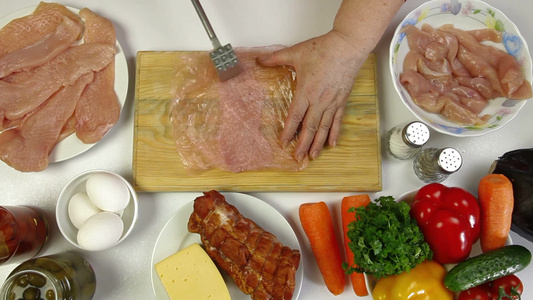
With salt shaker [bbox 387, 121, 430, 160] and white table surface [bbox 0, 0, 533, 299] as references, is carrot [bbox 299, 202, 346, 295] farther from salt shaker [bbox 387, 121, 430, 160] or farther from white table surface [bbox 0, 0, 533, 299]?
salt shaker [bbox 387, 121, 430, 160]

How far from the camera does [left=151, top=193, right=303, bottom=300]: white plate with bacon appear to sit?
124 cm

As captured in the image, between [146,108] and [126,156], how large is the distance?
0.17 m

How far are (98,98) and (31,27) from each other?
0.34 m

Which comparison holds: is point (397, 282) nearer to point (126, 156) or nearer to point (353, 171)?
point (353, 171)

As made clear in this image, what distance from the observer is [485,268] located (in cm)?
102

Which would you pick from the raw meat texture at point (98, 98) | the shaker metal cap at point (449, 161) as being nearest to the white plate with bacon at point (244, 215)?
the raw meat texture at point (98, 98)

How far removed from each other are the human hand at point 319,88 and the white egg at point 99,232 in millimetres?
565

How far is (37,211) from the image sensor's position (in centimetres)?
129

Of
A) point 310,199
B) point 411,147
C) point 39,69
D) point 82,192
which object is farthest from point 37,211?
point 411,147

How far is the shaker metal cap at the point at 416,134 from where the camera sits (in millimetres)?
1179

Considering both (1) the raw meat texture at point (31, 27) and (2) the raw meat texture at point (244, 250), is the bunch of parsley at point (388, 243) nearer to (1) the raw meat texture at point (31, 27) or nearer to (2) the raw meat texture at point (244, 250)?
(2) the raw meat texture at point (244, 250)

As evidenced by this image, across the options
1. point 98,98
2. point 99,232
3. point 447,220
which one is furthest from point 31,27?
point 447,220

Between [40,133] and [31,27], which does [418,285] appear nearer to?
[40,133]

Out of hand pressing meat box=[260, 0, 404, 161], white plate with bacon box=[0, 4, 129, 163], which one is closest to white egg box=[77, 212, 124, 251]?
white plate with bacon box=[0, 4, 129, 163]
